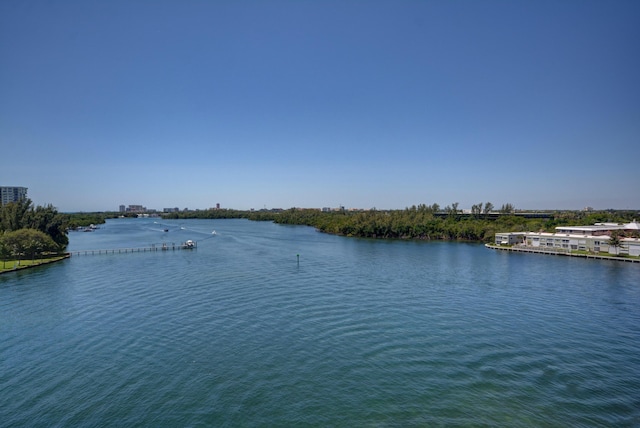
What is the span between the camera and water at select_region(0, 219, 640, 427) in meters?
12.2

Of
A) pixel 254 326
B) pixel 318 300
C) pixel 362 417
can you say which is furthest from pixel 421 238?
pixel 362 417

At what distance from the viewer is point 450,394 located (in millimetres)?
13219

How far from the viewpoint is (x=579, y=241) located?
55531 millimetres

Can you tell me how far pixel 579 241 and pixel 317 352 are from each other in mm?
57900

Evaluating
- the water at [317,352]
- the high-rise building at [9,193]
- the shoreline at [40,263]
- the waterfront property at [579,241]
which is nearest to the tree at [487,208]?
the waterfront property at [579,241]

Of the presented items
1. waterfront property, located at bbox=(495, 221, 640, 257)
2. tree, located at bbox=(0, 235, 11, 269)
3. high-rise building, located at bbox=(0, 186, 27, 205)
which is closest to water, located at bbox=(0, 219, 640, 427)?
tree, located at bbox=(0, 235, 11, 269)

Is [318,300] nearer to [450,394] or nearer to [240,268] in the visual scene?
[450,394]

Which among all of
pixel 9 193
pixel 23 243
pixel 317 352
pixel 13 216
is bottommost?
pixel 317 352

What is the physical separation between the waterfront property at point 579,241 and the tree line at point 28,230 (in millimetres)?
74504

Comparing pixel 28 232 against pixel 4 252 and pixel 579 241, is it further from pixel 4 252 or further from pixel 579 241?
pixel 579 241

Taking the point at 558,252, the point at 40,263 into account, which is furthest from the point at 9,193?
the point at 558,252

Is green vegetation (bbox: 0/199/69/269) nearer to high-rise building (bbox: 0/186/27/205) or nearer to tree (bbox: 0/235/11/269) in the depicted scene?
tree (bbox: 0/235/11/269)

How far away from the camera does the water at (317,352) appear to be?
40.0ft

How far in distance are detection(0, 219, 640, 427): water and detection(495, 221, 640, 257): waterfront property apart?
23.3 meters
